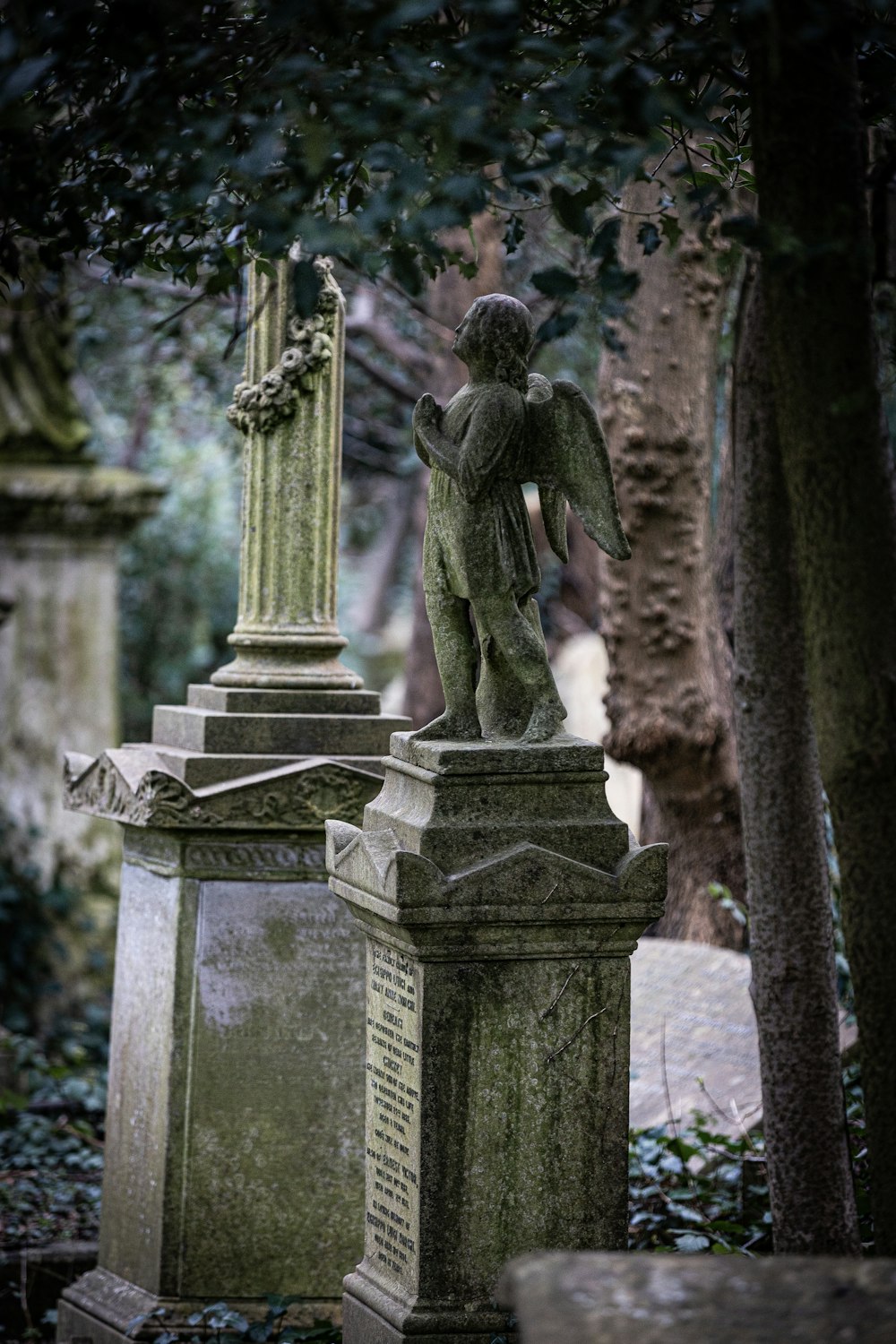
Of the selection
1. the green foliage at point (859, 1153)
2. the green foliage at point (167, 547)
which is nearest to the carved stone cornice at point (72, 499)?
the green foliage at point (167, 547)

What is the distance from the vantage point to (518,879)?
14.5 ft

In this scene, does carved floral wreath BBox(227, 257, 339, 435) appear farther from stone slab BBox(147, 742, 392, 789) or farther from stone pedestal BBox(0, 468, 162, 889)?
stone pedestal BBox(0, 468, 162, 889)

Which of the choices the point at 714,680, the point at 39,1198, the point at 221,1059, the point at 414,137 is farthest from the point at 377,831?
the point at 714,680

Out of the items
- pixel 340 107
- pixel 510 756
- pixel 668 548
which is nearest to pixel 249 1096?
pixel 510 756

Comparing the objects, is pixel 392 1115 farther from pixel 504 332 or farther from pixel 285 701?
pixel 504 332

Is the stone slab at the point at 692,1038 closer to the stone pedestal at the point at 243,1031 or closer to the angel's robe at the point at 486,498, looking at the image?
the stone pedestal at the point at 243,1031

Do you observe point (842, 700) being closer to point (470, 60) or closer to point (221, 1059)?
point (470, 60)

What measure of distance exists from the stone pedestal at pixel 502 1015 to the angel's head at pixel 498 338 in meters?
1.02

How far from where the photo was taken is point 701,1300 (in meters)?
2.75

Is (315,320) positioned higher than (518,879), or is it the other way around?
(315,320)

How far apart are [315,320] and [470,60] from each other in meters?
2.84

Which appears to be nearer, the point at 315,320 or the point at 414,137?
the point at 414,137

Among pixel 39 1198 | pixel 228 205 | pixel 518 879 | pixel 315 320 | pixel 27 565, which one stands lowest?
pixel 39 1198

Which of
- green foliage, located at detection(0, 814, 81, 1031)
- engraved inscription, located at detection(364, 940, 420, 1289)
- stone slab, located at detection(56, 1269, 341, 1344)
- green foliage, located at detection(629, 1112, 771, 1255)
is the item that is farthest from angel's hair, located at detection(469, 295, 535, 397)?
green foliage, located at detection(0, 814, 81, 1031)
